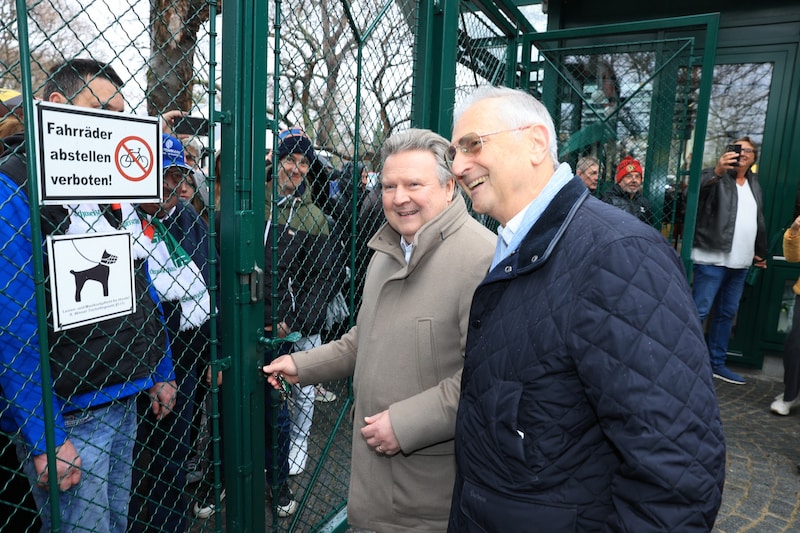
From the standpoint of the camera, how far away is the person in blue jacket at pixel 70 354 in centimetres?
142

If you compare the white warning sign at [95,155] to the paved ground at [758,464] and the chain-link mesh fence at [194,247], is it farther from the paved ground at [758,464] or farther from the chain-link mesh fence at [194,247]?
the paved ground at [758,464]

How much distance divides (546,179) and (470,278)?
1.51 feet

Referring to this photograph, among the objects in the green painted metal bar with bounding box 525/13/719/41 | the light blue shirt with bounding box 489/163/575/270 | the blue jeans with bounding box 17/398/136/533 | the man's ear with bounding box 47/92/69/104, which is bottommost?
the blue jeans with bounding box 17/398/136/533

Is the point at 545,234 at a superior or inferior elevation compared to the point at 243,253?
superior

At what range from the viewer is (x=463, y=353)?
1727mm

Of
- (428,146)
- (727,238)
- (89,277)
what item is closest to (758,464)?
(727,238)

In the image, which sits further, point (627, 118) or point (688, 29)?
point (627, 118)

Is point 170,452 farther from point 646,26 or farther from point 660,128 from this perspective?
point 660,128

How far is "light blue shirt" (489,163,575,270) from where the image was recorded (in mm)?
1345

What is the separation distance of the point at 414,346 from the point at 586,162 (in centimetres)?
401

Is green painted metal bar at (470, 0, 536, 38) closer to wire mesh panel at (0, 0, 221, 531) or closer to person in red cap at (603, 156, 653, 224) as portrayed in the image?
person in red cap at (603, 156, 653, 224)

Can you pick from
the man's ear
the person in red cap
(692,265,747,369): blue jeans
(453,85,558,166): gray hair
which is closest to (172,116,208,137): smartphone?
the man's ear

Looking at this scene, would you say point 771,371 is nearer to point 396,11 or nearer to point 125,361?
point 396,11

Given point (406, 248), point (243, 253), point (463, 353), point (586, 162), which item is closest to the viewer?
point (463, 353)
